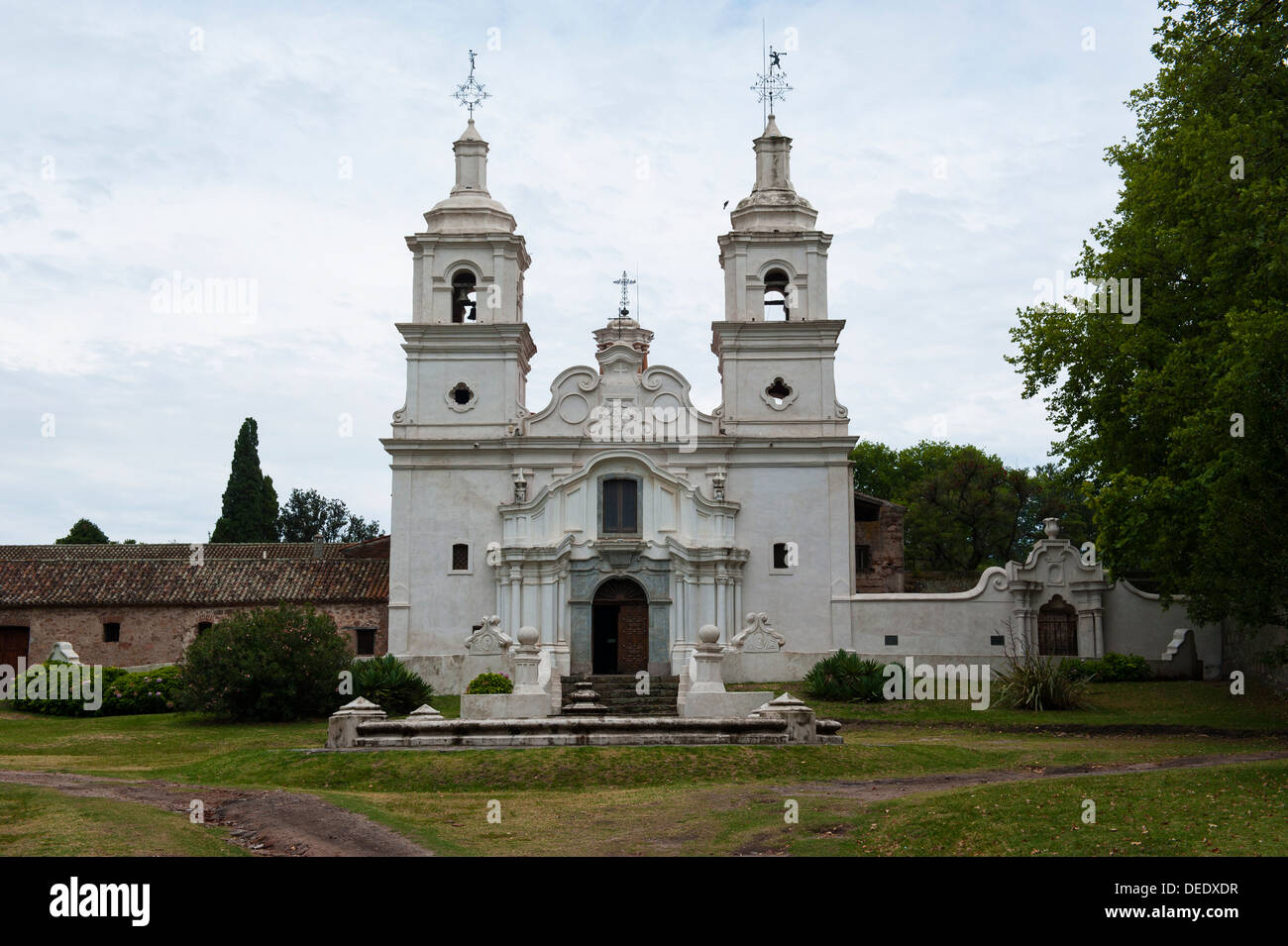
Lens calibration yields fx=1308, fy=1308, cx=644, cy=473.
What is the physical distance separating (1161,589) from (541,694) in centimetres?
1419

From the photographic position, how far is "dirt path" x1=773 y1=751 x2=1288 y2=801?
16.6 m

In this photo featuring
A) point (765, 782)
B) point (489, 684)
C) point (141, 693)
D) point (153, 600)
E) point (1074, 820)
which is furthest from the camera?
point (153, 600)

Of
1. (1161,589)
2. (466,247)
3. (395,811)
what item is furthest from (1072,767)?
(466,247)

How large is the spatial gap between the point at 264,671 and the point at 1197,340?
1958 centimetres

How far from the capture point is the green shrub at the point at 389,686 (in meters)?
28.8

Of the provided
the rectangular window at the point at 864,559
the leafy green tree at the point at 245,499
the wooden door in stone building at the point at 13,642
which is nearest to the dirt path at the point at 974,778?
the rectangular window at the point at 864,559

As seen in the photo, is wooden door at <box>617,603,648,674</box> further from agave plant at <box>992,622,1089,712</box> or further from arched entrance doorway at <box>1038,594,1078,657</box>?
arched entrance doorway at <box>1038,594,1078,657</box>

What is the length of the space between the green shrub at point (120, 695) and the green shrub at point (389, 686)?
4.65m

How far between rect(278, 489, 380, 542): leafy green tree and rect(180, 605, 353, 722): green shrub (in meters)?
54.7

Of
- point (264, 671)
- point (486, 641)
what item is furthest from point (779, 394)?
point (264, 671)

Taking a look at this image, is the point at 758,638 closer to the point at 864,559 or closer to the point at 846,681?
the point at 846,681

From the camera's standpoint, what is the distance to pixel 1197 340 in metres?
23.2
